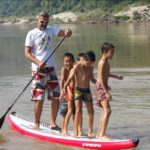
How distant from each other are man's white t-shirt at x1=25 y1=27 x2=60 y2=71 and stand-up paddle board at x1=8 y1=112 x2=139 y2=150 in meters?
1.03

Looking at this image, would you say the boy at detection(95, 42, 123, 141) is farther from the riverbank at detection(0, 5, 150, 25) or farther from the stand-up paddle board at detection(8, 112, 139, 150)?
the riverbank at detection(0, 5, 150, 25)

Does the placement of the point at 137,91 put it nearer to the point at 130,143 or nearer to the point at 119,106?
the point at 119,106

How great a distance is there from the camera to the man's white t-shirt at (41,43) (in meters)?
8.88

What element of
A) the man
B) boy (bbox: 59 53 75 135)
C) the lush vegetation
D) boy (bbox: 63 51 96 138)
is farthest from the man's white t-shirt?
the lush vegetation

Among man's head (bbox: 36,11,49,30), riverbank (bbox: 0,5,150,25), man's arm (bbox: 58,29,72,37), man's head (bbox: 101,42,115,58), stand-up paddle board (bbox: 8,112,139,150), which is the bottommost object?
riverbank (bbox: 0,5,150,25)

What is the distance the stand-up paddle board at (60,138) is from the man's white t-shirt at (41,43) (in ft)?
3.38

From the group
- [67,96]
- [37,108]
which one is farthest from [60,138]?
[37,108]

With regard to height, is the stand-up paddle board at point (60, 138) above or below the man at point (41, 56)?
below

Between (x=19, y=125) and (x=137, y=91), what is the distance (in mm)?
4395

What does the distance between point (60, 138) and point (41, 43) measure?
1.58m

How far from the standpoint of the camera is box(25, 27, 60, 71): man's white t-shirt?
8883 mm

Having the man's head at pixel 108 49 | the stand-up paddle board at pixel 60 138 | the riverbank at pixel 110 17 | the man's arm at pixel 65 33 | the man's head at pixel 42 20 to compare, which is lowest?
the riverbank at pixel 110 17

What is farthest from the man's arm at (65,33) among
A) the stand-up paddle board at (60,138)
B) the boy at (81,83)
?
the stand-up paddle board at (60,138)

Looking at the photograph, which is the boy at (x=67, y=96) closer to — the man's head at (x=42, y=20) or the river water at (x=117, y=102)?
the river water at (x=117, y=102)
